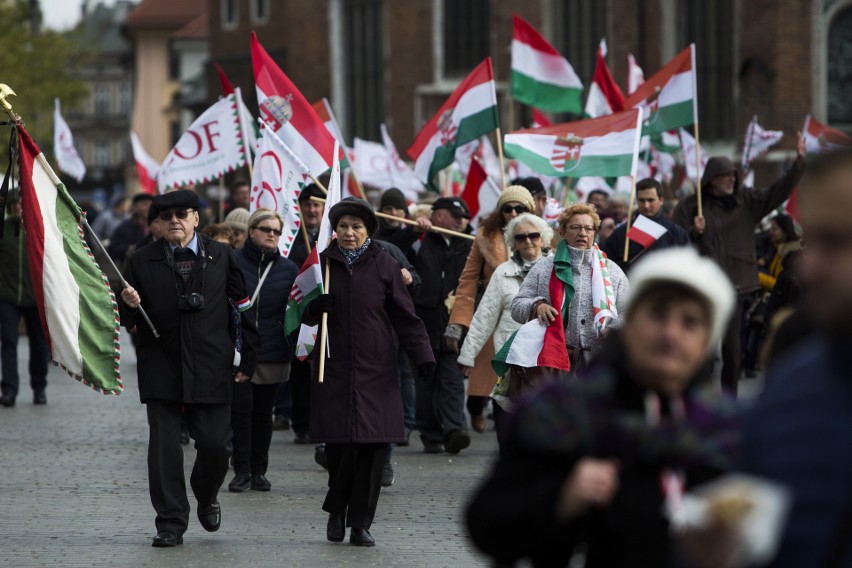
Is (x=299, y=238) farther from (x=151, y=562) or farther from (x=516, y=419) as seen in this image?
(x=516, y=419)

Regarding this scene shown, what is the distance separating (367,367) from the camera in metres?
8.67

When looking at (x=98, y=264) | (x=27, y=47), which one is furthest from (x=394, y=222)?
(x=27, y=47)

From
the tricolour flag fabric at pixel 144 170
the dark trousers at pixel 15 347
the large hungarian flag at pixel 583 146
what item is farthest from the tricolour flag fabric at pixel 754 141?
the dark trousers at pixel 15 347

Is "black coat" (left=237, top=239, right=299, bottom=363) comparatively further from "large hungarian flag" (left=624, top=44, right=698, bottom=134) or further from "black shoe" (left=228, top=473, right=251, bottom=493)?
"large hungarian flag" (left=624, top=44, right=698, bottom=134)

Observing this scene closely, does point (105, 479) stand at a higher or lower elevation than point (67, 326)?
lower

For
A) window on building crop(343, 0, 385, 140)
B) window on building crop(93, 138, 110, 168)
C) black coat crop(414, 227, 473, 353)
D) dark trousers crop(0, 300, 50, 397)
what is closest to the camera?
black coat crop(414, 227, 473, 353)

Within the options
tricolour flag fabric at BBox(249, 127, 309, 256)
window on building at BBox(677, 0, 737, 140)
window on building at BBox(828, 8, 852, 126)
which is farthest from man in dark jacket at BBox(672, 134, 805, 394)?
window on building at BBox(677, 0, 737, 140)

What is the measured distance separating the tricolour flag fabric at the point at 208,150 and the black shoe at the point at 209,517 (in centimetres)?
662

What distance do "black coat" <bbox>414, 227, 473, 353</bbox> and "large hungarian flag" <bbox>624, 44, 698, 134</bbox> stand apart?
3249 mm

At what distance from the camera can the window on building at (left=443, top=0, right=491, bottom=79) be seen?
47.6 metres

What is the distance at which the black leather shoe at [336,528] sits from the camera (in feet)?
28.3

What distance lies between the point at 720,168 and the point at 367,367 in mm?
5295

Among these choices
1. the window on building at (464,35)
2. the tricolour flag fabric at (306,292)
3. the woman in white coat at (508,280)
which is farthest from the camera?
the window on building at (464,35)

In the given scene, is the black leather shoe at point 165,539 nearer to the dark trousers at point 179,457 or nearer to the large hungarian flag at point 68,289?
the dark trousers at point 179,457
